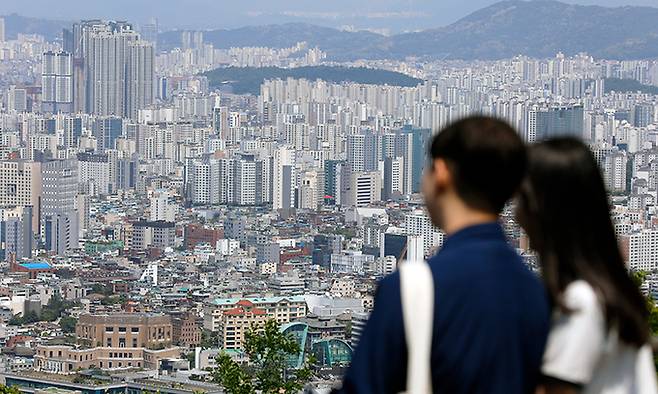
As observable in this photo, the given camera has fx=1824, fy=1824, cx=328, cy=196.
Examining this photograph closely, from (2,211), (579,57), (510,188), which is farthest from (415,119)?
(510,188)

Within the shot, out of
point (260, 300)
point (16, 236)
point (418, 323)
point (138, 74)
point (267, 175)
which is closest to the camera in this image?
point (418, 323)

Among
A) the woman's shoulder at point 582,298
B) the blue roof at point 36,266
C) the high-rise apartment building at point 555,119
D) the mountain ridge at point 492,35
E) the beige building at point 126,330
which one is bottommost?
the blue roof at point 36,266

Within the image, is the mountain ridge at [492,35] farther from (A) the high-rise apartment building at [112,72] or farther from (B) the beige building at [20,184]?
(B) the beige building at [20,184]

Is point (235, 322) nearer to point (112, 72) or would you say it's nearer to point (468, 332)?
point (468, 332)

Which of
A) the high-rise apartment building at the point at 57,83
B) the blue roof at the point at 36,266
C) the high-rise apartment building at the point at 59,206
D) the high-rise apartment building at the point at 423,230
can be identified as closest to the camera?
the high-rise apartment building at the point at 423,230

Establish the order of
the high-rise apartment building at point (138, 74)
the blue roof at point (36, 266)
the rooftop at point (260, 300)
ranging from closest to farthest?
the rooftop at point (260, 300)
the blue roof at point (36, 266)
the high-rise apartment building at point (138, 74)

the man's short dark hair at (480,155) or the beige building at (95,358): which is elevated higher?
the man's short dark hair at (480,155)

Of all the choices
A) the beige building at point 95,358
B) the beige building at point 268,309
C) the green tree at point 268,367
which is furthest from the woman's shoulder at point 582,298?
the beige building at point 268,309

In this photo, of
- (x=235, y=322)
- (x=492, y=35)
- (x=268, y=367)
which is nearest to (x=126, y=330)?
(x=235, y=322)
